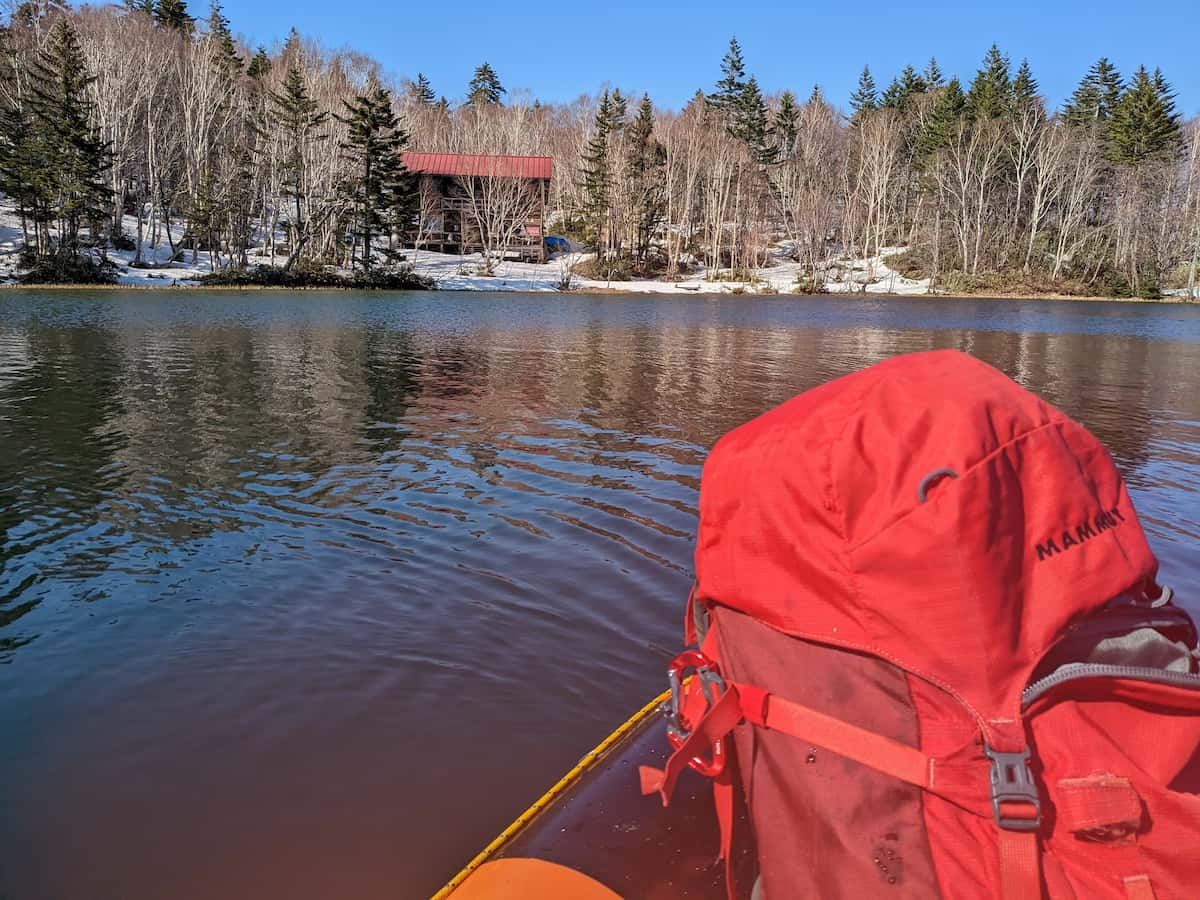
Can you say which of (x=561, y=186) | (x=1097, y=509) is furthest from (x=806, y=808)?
(x=561, y=186)

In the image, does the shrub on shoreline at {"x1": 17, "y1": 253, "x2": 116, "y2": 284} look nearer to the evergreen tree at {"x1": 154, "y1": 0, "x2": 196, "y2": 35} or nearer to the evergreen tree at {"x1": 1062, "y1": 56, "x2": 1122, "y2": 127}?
the evergreen tree at {"x1": 154, "y1": 0, "x2": 196, "y2": 35}

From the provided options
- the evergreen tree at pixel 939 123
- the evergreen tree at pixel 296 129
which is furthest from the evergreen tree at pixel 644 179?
the evergreen tree at pixel 296 129

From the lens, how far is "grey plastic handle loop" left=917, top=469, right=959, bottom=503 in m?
1.56

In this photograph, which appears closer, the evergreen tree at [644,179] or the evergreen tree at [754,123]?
the evergreen tree at [644,179]

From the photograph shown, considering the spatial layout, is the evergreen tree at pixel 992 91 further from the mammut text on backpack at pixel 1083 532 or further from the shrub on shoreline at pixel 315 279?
the mammut text on backpack at pixel 1083 532

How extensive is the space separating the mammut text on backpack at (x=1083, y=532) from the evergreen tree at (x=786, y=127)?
86.0 meters

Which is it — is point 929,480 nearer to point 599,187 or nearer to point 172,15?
point 599,187

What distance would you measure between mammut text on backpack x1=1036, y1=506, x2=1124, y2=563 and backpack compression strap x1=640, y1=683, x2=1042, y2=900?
16.2 inches

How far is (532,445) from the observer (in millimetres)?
10398

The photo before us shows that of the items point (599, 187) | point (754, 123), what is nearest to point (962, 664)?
point (599, 187)

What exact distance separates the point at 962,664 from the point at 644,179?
75241 millimetres

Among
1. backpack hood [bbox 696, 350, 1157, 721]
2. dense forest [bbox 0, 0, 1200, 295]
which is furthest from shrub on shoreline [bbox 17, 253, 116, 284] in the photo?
backpack hood [bbox 696, 350, 1157, 721]

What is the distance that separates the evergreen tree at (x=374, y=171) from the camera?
5778 centimetres

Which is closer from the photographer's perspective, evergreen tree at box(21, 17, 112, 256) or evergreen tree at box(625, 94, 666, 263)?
evergreen tree at box(21, 17, 112, 256)
